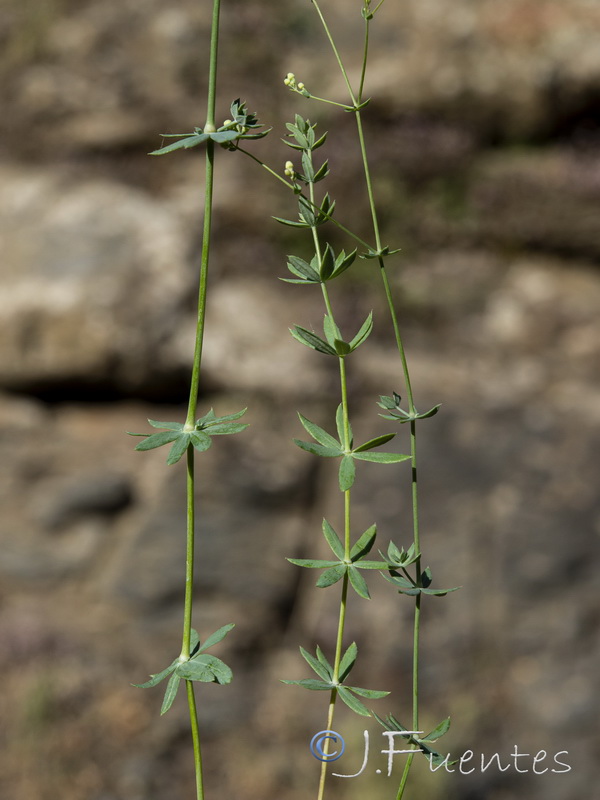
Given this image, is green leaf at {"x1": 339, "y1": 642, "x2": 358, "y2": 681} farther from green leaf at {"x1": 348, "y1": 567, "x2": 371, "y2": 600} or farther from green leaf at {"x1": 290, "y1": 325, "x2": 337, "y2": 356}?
green leaf at {"x1": 290, "y1": 325, "x2": 337, "y2": 356}

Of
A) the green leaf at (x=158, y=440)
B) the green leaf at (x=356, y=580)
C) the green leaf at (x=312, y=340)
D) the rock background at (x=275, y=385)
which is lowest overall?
the rock background at (x=275, y=385)

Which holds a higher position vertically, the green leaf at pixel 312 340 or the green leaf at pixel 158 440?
the green leaf at pixel 312 340

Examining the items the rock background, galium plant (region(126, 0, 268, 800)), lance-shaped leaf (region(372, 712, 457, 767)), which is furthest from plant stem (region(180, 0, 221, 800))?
the rock background

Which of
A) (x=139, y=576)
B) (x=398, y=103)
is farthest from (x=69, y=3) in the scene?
(x=139, y=576)

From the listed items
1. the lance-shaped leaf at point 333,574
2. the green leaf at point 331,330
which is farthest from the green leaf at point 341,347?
the lance-shaped leaf at point 333,574

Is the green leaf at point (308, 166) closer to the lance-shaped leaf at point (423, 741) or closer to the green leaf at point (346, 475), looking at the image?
the green leaf at point (346, 475)

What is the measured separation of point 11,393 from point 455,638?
1.65 metres

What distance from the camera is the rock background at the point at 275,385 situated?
8.32ft

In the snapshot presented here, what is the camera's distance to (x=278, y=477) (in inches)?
106

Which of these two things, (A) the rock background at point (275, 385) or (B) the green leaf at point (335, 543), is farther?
(A) the rock background at point (275, 385)

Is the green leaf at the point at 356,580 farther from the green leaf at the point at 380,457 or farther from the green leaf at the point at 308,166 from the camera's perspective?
the green leaf at the point at 308,166

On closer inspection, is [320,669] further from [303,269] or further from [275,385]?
[275,385]

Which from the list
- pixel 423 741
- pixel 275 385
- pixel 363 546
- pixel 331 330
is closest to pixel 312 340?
pixel 331 330

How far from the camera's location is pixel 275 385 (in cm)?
271
